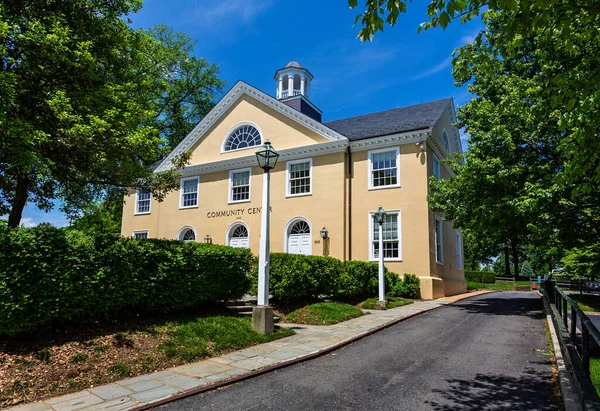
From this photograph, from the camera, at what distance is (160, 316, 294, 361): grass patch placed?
714 cm

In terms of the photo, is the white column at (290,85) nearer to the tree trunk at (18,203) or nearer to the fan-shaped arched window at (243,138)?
the fan-shaped arched window at (243,138)

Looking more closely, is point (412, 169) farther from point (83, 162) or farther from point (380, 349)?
point (83, 162)

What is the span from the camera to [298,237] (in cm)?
2102

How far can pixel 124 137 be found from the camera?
865 centimetres

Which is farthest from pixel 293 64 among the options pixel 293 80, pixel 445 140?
pixel 445 140

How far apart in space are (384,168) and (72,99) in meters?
14.4

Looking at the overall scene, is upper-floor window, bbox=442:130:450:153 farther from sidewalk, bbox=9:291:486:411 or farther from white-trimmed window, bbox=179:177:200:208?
sidewalk, bbox=9:291:486:411

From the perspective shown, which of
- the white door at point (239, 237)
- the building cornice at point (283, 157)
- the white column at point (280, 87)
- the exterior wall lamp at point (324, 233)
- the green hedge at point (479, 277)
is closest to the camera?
the exterior wall lamp at point (324, 233)

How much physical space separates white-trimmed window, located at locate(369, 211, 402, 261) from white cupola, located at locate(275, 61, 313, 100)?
1245 cm

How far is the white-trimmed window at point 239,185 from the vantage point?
76.0ft

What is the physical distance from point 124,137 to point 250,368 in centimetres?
560

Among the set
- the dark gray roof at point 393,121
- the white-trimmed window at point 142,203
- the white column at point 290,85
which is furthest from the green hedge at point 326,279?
the white-trimmed window at point 142,203

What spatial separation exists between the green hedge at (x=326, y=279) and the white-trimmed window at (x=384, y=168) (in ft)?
15.3

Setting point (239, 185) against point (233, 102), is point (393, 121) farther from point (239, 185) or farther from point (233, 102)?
point (233, 102)
